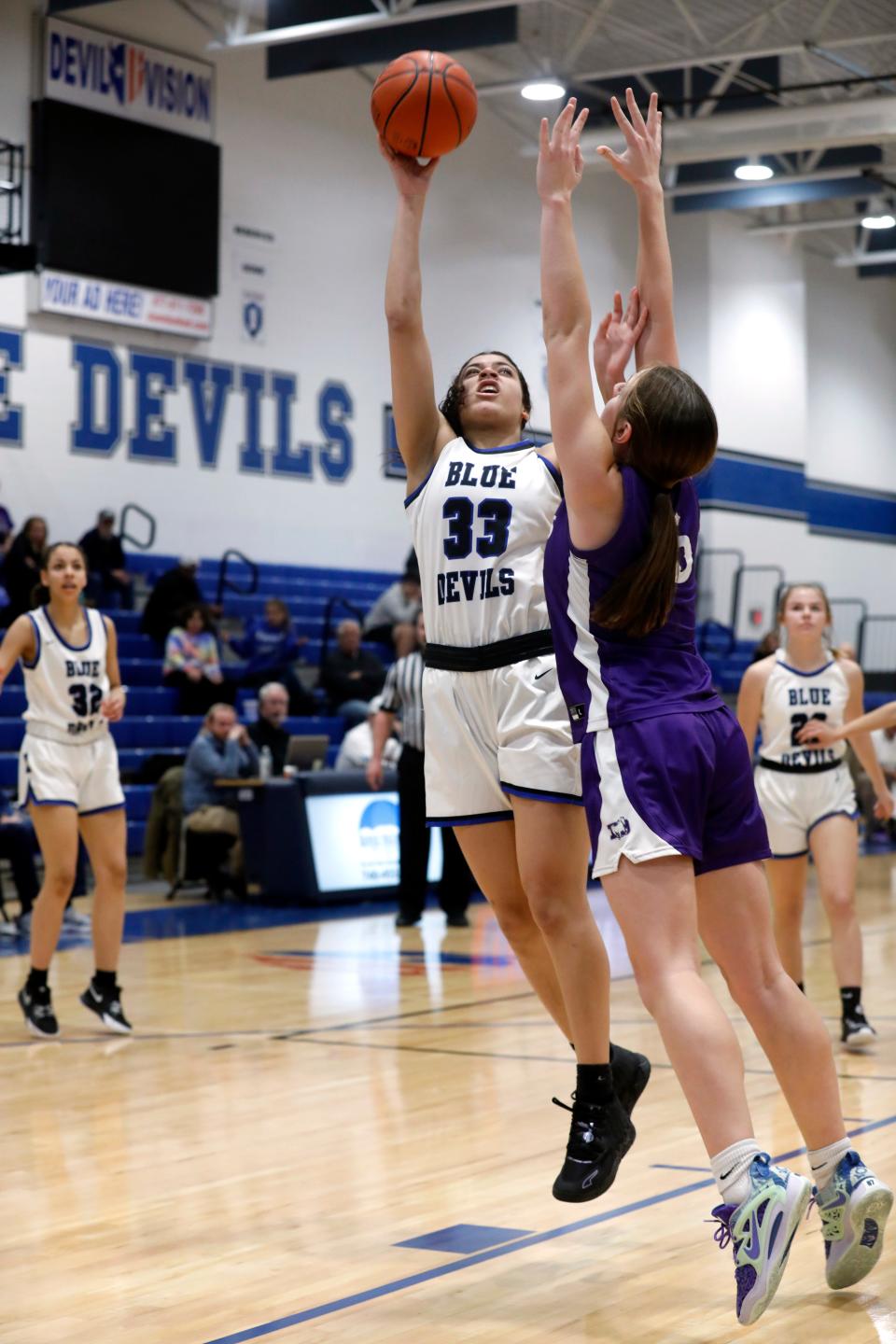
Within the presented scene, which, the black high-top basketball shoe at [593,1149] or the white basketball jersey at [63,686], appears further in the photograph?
the white basketball jersey at [63,686]

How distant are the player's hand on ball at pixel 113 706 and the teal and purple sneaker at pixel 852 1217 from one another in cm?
399

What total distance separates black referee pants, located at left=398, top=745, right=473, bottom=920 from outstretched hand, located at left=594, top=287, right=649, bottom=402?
7.28m

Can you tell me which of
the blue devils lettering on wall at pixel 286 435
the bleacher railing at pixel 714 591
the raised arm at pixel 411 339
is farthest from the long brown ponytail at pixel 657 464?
the bleacher railing at pixel 714 591

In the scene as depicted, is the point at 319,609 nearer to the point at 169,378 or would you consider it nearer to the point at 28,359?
the point at 169,378

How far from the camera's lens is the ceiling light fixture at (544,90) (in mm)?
16141

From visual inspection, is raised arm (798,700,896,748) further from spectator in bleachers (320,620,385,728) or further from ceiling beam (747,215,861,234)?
ceiling beam (747,215,861,234)

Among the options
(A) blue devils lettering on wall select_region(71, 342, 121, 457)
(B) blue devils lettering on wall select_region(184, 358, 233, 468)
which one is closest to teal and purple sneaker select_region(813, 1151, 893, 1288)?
(A) blue devils lettering on wall select_region(71, 342, 121, 457)

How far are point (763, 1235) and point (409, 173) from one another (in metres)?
2.41

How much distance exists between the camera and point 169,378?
1722 centimetres

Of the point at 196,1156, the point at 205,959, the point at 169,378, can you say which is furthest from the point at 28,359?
the point at 196,1156

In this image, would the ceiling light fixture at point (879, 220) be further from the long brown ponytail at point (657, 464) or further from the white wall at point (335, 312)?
the long brown ponytail at point (657, 464)

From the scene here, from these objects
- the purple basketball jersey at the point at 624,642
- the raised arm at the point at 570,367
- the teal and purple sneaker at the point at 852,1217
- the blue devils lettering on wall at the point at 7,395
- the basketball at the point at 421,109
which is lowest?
the teal and purple sneaker at the point at 852,1217

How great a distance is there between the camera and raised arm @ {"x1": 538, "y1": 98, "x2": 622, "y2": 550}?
318cm

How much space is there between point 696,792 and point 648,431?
0.66 metres
